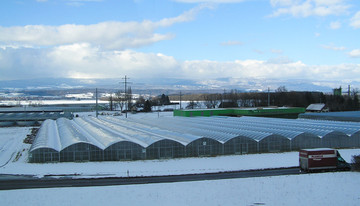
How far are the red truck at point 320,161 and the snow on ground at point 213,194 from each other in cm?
224

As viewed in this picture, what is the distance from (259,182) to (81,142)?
53.8 ft

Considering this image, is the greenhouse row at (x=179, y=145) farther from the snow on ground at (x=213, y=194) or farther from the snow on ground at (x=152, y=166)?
the snow on ground at (x=213, y=194)

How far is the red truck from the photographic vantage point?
24.4 m

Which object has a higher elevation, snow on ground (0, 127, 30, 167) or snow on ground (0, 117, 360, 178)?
snow on ground (0, 117, 360, 178)

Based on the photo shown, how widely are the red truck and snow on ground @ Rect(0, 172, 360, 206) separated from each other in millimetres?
2245

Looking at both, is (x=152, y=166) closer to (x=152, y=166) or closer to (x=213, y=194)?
(x=152, y=166)

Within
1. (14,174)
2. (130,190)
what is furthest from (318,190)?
(14,174)

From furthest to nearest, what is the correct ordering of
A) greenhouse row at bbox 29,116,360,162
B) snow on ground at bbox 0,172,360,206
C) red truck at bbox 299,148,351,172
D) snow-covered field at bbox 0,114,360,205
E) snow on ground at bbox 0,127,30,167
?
snow on ground at bbox 0,127,30,167, greenhouse row at bbox 29,116,360,162, red truck at bbox 299,148,351,172, snow-covered field at bbox 0,114,360,205, snow on ground at bbox 0,172,360,206

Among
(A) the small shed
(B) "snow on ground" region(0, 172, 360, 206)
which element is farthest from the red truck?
(A) the small shed

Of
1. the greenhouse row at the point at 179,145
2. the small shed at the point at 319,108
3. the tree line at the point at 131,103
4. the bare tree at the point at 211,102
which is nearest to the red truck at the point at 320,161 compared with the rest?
the greenhouse row at the point at 179,145

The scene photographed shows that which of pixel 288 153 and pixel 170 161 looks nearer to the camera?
pixel 170 161

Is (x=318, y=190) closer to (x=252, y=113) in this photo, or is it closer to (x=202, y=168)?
(x=202, y=168)

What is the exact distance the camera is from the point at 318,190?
20.1 m

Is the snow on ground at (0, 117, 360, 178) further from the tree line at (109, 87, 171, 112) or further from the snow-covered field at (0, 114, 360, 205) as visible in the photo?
the tree line at (109, 87, 171, 112)
